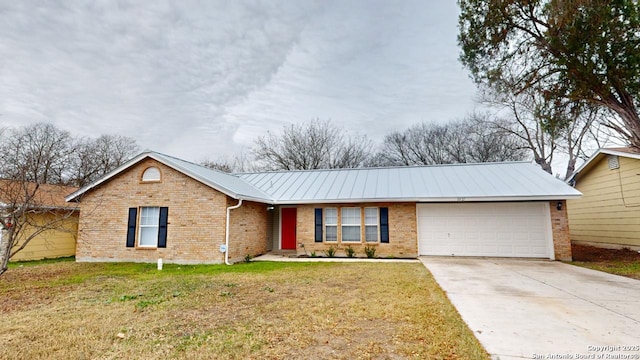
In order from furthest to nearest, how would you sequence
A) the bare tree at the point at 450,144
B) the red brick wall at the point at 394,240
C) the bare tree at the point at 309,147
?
1. the bare tree at the point at 309,147
2. the bare tree at the point at 450,144
3. the red brick wall at the point at 394,240

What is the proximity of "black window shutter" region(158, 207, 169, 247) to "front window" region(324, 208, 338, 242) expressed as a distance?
619cm

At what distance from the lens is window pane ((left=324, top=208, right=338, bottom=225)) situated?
535 inches

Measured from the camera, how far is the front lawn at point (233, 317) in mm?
3852

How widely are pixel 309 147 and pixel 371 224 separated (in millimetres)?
16205

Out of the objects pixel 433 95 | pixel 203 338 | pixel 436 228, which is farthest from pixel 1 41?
pixel 433 95

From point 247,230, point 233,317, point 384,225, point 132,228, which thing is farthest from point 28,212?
point 384,225

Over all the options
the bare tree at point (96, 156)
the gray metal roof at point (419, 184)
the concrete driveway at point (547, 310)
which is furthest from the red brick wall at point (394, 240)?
the bare tree at point (96, 156)

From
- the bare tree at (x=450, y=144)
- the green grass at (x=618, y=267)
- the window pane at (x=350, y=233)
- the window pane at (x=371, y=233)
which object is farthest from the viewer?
the bare tree at (x=450, y=144)

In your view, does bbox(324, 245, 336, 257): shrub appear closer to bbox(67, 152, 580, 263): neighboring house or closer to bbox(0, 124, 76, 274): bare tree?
bbox(67, 152, 580, 263): neighboring house

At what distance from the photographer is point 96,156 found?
28.1 metres

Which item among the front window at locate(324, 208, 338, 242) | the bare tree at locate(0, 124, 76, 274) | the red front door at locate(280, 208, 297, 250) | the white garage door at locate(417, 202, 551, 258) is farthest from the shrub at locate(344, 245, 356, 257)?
the bare tree at locate(0, 124, 76, 274)

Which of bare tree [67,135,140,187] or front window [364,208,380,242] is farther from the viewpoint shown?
bare tree [67,135,140,187]

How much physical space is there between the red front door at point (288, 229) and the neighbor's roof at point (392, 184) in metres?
1.12

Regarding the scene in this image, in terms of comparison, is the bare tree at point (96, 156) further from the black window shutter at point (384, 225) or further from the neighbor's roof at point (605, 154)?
the neighbor's roof at point (605, 154)
